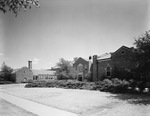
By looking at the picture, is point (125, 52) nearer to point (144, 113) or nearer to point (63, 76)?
point (63, 76)

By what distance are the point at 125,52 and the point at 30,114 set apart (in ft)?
78.5

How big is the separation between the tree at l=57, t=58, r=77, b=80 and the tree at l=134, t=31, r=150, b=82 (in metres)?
23.7

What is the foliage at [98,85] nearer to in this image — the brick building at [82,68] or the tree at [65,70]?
the tree at [65,70]

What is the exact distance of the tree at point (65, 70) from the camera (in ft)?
124

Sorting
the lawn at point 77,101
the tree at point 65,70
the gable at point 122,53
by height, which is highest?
the gable at point 122,53

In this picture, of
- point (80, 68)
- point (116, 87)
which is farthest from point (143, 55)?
point (80, 68)

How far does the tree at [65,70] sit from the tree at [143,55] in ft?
77.8

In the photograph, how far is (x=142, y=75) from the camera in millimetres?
16609

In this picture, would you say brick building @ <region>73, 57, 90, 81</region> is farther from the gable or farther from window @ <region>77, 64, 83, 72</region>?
the gable

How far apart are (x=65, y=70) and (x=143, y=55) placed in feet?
91.0

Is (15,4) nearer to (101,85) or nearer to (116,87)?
(116,87)

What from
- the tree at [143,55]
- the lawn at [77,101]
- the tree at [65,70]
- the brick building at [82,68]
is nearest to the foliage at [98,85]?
the lawn at [77,101]

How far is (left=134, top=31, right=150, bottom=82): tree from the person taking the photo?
49.5ft

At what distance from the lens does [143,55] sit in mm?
15242
